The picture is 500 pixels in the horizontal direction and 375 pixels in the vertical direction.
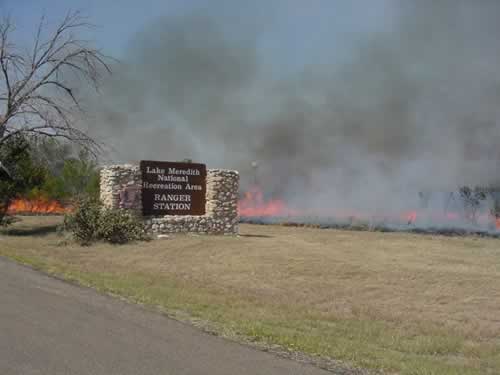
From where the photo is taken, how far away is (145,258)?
20.6 meters

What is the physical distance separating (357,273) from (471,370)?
8.03m

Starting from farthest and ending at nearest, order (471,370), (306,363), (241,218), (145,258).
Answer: (241,218)
(145,258)
(471,370)
(306,363)

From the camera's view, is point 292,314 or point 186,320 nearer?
point 186,320

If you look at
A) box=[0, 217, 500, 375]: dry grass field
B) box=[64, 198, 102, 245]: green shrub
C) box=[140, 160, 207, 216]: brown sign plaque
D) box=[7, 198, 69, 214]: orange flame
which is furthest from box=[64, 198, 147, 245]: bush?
box=[7, 198, 69, 214]: orange flame

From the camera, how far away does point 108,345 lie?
24.1 ft

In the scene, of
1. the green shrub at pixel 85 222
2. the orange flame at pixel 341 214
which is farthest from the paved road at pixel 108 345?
the orange flame at pixel 341 214

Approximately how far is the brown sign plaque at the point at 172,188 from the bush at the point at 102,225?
1317mm

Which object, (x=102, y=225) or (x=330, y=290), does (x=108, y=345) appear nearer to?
(x=330, y=290)

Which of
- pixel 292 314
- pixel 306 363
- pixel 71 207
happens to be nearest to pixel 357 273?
pixel 292 314

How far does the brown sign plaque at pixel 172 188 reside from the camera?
2634cm

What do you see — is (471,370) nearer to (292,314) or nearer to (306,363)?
(306,363)

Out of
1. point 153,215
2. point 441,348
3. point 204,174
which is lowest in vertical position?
point 441,348

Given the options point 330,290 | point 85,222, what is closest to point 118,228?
point 85,222

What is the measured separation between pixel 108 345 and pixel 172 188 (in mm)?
19661
